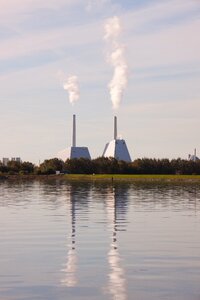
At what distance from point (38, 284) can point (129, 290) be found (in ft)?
9.37

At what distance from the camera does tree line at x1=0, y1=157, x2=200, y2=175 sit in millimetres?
177500

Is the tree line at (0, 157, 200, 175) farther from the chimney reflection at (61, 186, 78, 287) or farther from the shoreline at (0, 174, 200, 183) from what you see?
the chimney reflection at (61, 186, 78, 287)

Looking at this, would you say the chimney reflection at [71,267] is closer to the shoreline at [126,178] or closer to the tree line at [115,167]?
the shoreline at [126,178]

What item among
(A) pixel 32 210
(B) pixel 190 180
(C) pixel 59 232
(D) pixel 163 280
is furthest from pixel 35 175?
(D) pixel 163 280

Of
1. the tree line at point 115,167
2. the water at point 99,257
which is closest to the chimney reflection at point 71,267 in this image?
the water at point 99,257

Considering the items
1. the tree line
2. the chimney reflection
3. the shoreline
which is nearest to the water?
the chimney reflection

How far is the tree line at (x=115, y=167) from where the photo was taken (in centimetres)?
17750

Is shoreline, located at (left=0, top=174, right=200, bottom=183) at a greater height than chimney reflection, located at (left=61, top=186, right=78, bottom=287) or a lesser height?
greater

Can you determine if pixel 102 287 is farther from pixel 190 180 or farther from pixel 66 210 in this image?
pixel 190 180

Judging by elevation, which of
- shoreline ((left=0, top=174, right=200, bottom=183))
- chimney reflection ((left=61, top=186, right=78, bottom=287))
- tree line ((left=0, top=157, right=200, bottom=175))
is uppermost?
tree line ((left=0, top=157, right=200, bottom=175))

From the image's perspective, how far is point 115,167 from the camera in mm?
179625

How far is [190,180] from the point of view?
140 metres

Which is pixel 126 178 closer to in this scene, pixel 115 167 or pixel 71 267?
pixel 115 167

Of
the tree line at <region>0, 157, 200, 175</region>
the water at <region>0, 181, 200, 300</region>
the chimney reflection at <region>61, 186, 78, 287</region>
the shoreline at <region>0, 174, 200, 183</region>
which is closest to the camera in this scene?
the water at <region>0, 181, 200, 300</region>
